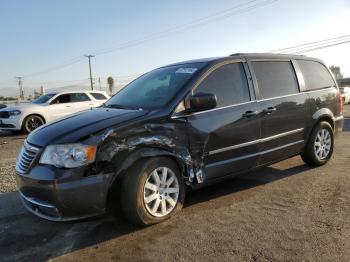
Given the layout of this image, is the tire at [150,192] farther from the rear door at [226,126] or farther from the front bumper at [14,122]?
the front bumper at [14,122]

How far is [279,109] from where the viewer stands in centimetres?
515

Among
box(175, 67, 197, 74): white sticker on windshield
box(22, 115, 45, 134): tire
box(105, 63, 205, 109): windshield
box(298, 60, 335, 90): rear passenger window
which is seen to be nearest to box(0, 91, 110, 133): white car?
box(22, 115, 45, 134): tire

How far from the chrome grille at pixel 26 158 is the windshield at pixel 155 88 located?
4.09 feet

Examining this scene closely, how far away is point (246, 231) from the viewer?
3.69 meters

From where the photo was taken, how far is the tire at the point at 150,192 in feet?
11.9

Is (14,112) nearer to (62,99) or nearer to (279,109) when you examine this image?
(62,99)

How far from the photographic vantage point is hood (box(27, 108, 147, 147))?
141 inches

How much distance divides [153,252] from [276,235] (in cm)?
118

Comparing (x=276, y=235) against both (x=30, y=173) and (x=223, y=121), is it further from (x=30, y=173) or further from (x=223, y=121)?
(x=30, y=173)

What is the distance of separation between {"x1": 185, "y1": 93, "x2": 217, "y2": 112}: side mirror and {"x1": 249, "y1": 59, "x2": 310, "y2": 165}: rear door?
1.07m

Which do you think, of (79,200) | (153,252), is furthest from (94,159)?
(153,252)

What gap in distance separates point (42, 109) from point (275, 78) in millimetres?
10187

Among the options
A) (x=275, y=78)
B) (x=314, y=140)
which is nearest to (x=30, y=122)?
(x=275, y=78)

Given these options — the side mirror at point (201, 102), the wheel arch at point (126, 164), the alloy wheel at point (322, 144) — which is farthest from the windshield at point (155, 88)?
the alloy wheel at point (322, 144)
